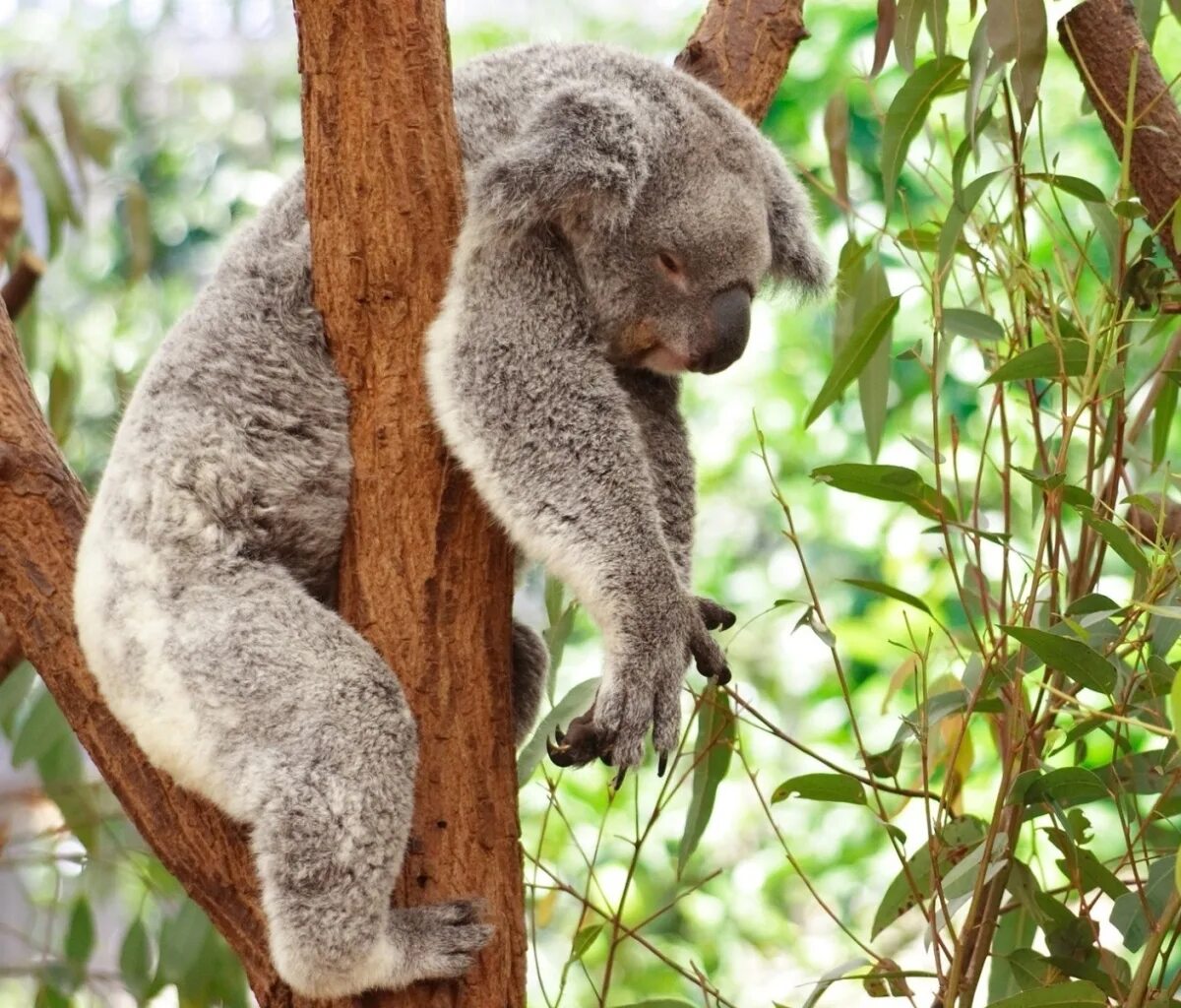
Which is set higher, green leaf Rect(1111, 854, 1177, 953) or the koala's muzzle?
the koala's muzzle

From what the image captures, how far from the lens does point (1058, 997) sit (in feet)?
5.27

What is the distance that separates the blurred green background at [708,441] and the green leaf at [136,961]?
1.14 m

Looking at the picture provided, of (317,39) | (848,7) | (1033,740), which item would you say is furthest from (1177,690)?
(848,7)

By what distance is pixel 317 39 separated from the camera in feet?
6.19

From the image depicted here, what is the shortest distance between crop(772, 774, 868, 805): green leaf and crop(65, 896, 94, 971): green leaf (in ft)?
5.76

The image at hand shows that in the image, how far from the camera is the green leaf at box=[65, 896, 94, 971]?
296 cm

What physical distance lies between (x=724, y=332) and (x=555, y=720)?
650 millimetres

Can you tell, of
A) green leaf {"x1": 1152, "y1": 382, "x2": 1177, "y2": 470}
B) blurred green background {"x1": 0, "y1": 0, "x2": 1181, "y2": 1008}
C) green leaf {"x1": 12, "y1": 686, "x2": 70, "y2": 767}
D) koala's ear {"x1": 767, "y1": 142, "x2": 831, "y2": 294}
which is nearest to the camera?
green leaf {"x1": 1152, "y1": 382, "x2": 1177, "y2": 470}

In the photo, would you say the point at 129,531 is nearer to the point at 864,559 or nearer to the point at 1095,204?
the point at 1095,204

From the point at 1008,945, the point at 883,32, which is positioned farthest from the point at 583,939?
the point at 883,32

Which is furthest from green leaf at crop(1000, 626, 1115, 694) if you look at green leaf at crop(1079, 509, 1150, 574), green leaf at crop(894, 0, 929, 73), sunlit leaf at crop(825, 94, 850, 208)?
sunlit leaf at crop(825, 94, 850, 208)

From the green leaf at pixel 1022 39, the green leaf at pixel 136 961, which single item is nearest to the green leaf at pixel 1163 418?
the green leaf at pixel 1022 39

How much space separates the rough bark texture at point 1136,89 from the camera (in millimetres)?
2014

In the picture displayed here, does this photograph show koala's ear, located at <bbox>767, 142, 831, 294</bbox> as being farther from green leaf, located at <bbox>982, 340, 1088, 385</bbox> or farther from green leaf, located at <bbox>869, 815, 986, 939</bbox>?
green leaf, located at <bbox>869, 815, 986, 939</bbox>
